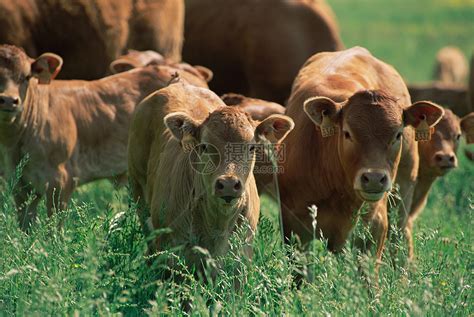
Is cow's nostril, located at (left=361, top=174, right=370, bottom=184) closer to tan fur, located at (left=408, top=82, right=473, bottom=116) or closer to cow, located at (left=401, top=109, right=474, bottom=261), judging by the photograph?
cow, located at (left=401, top=109, right=474, bottom=261)

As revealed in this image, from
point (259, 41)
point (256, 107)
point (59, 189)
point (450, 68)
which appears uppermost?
point (256, 107)

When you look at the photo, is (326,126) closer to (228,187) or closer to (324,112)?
(324,112)

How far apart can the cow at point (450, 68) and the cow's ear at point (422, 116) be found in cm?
1905

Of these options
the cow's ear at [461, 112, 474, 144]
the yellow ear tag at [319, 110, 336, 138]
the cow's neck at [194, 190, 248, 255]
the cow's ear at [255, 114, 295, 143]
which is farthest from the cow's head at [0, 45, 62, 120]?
the cow's ear at [461, 112, 474, 144]

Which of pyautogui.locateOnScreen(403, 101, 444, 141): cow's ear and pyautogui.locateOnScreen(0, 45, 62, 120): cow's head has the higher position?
pyautogui.locateOnScreen(403, 101, 444, 141): cow's ear

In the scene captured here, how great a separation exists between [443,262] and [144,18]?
6.60 metres

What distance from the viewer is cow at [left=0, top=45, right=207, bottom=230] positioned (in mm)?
8859

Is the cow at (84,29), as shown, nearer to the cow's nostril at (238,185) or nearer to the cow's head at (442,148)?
the cow's head at (442,148)

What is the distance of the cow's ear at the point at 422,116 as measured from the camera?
713 centimetres

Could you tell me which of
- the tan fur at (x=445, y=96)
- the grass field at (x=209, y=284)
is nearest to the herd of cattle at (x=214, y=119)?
the grass field at (x=209, y=284)

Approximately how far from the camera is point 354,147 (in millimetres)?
6961

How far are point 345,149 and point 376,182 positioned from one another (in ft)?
1.70

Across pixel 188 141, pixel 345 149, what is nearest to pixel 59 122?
pixel 188 141

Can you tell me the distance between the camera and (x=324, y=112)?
7203 millimetres
